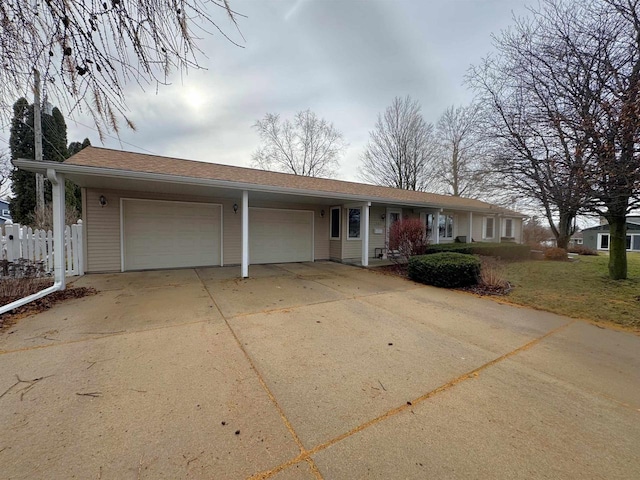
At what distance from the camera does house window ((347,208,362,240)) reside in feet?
36.0

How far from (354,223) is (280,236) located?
3128mm

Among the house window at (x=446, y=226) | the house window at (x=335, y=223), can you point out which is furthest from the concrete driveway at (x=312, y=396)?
the house window at (x=446, y=226)

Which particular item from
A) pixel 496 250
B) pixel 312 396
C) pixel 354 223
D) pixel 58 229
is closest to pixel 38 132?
pixel 58 229

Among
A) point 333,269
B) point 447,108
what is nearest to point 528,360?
point 333,269

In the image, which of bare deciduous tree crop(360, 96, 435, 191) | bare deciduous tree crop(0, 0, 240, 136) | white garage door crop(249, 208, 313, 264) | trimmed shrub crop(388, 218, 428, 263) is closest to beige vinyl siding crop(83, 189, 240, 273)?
white garage door crop(249, 208, 313, 264)

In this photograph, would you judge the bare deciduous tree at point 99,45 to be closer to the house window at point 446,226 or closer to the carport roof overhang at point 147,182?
the carport roof overhang at point 147,182

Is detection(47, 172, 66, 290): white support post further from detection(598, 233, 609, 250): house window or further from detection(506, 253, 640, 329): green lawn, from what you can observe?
detection(598, 233, 609, 250): house window

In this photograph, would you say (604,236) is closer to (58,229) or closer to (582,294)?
(582,294)

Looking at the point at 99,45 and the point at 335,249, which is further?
the point at 335,249

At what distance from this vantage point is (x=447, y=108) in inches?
844

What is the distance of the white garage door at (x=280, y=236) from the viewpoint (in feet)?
32.5

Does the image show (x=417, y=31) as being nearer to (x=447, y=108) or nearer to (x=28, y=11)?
(x=28, y=11)

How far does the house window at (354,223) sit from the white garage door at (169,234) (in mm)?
5091

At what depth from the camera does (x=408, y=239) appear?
29.3 ft
